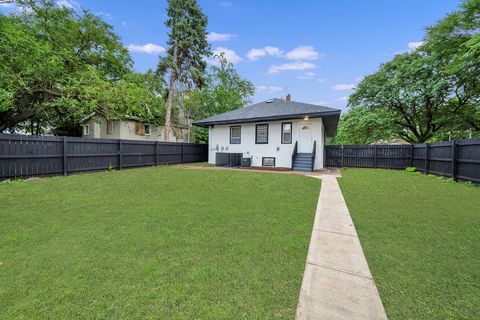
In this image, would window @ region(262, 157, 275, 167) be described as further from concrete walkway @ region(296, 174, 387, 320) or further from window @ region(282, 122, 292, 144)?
concrete walkway @ region(296, 174, 387, 320)

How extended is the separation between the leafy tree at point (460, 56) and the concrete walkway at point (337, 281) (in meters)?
12.3

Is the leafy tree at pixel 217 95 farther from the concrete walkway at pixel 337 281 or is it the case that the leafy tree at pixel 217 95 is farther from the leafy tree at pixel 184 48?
the concrete walkway at pixel 337 281

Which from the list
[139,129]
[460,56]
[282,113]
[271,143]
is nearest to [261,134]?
[271,143]

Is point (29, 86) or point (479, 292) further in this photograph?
point (29, 86)

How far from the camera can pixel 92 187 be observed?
655 centimetres

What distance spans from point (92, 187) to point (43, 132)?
2264 cm

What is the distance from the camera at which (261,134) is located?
13578mm

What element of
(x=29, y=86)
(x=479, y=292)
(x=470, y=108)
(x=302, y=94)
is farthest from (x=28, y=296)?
(x=302, y=94)

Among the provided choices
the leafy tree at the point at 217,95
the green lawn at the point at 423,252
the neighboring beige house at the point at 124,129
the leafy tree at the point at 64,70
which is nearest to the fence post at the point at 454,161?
the green lawn at the point at 423,252

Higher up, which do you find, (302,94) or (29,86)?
(302,94)

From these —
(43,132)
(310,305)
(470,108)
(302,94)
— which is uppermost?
(302,94)

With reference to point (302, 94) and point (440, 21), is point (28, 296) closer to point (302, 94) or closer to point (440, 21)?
point (440, 21)

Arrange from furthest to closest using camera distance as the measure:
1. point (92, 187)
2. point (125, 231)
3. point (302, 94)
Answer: point (302, 94) → point (92, 187) → point (125, 231)

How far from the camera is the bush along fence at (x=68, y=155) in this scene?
7527 millimetres
